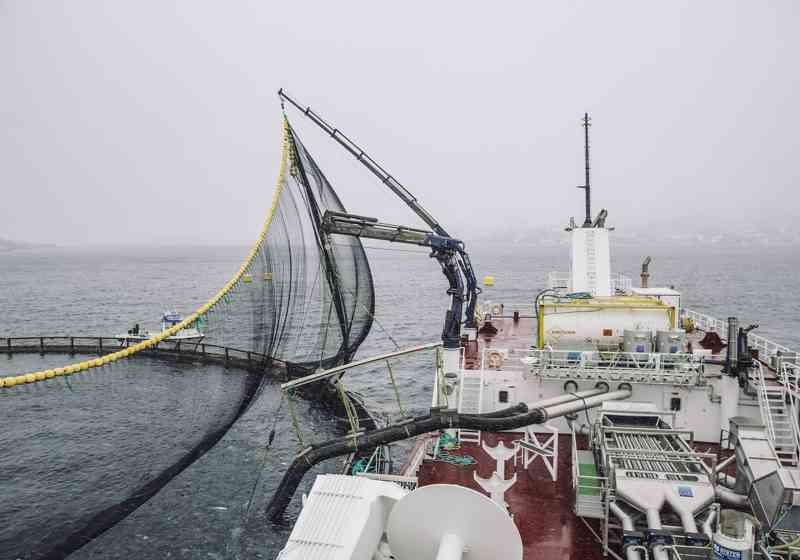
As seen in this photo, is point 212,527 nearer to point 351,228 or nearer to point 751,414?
point 351,228

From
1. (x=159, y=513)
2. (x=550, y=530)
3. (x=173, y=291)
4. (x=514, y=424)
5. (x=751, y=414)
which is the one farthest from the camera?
(x=173, y=291)

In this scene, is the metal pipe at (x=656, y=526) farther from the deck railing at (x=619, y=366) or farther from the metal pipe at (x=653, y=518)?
the deck railing at (x=619, y=366)

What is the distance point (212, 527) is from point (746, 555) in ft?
56.5

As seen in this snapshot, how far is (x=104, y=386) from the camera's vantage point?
11047mm

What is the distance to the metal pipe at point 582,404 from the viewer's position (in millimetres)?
16062

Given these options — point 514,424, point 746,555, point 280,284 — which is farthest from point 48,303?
point 746,555

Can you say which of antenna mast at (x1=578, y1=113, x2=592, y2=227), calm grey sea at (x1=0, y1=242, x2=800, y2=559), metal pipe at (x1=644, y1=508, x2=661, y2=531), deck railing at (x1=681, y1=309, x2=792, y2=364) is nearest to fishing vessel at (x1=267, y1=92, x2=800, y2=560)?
metal pipe at (x1=644, y1=508, x2=661, y2=531)

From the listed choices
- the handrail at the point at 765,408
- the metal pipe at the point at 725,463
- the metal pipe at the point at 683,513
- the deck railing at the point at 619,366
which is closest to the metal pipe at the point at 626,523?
the metal pipe at the point at 683,513

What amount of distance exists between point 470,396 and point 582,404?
14.0 ft

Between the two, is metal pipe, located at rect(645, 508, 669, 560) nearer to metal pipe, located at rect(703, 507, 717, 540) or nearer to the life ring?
metal pipe, located at rect(703, 507, 717, 540)

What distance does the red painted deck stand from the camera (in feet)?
41.0

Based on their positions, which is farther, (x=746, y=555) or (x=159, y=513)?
(x=159, y=513)

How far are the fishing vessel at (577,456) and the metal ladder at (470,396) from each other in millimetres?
55

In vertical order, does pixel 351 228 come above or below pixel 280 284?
above
